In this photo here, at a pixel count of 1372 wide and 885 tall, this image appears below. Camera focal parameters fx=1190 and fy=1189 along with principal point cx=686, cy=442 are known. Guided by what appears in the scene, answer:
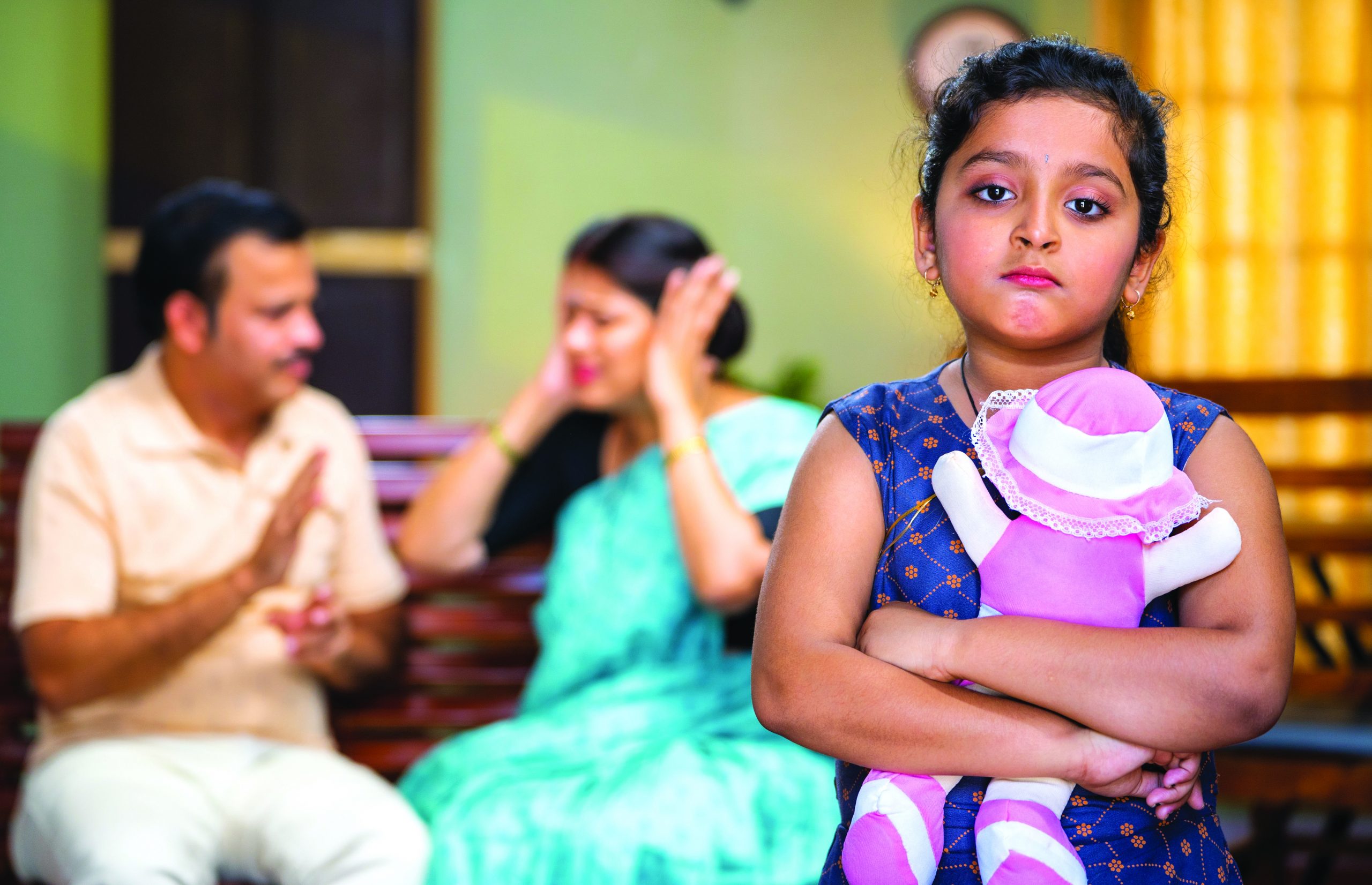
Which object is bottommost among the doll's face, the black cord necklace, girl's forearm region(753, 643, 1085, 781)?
girl's forearm region(753, 643, 1085, 781)

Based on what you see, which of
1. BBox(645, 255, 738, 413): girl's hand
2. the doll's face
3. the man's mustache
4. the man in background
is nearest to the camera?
the doll's face

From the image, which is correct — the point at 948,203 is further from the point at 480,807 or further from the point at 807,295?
the point at 807,295

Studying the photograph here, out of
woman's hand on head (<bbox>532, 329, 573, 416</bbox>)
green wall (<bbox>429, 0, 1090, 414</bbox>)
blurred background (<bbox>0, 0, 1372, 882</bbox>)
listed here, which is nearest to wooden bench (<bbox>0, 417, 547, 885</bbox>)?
woman's hand on head (<bbox>532, 329, 573, 416</bbox>)

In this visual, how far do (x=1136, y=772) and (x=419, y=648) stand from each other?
1664mm

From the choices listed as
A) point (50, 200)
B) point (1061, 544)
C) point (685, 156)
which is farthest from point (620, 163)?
point (1061, 544)

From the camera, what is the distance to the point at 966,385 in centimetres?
114

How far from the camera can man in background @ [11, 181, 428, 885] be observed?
1.70 metres

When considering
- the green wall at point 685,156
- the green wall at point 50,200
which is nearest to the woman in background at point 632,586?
the green wall at point 50,200

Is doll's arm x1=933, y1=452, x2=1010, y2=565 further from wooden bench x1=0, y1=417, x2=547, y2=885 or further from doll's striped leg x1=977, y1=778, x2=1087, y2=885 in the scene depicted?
wooden bench x1=0, y1=417, x2=547, y2=885

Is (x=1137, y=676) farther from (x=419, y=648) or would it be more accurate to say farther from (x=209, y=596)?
(x=419, y=648)

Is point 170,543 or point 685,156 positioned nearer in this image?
point 170,543

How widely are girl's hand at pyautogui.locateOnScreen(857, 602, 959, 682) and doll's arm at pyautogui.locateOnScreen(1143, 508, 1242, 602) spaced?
167 millimetres

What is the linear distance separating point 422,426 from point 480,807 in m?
1.04

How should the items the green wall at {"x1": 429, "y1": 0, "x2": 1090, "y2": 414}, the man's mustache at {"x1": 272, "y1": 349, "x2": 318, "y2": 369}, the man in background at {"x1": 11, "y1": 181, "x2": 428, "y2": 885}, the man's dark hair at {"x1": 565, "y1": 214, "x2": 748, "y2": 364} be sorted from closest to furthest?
the man in background at {"x1": 11, "y1": 181, "x2": 428, "y2": 885}
the man's dark hair at {"x1": 565, "y1": 214, "x2": 748, "y2": 364}
the man's mustache at {"x1": 272, "y1": 349, "x2": 318, "y2": 369}
the green wall at {"x1": 429, "y1": 0, "x2": 1090, "y2": 414}
